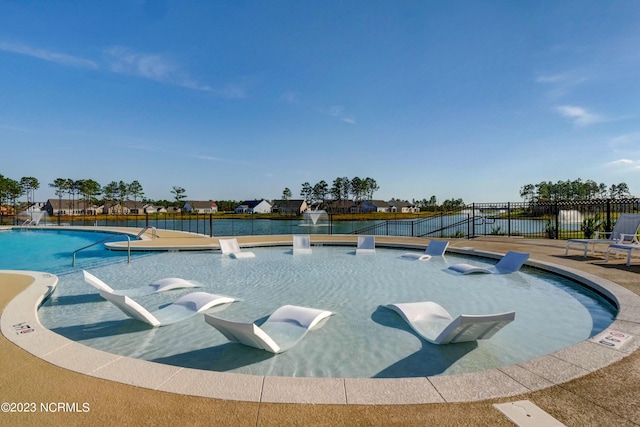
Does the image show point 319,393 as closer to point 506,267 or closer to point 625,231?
point 506,267

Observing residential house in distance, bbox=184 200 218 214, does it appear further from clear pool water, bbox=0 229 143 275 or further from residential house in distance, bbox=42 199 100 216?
clear pool water, bbox=0 229 143 275

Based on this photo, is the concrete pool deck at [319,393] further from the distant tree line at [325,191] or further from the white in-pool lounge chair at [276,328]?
the distant tree line at [325,191]

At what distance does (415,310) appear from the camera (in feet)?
19.2

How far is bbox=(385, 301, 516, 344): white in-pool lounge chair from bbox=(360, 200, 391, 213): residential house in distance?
9308 centimetres

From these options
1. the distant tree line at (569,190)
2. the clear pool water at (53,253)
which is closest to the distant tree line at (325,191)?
the distant tree line at (569,190)

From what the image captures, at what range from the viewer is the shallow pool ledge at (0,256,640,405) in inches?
108

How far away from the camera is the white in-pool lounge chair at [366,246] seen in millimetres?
13805

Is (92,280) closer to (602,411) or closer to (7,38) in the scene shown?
(602,411)

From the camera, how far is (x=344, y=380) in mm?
3043

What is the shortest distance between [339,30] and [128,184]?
111922mm

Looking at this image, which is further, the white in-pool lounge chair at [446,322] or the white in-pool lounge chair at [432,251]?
the white in-pool lounge chair at [432,251]

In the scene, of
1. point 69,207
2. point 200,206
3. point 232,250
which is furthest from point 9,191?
point 232,250

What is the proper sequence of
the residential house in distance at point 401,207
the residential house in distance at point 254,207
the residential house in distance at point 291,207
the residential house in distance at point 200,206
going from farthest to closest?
the residential house in distance at point 401,207 < the residential house in distance at point 254,207 < the residential house in distance at point 200,206 < the residential house in distance at point 291,207

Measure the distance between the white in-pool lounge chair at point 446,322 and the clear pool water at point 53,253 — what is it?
402 inches
